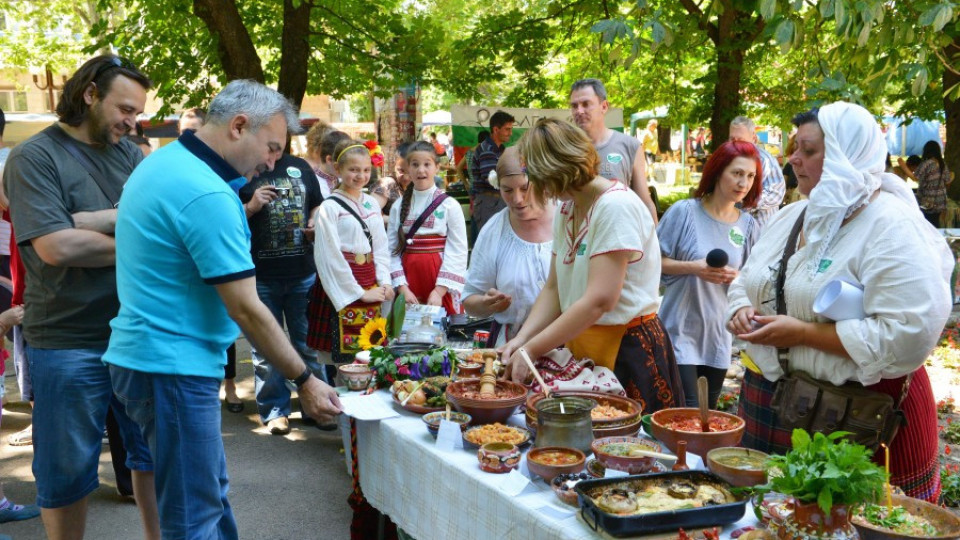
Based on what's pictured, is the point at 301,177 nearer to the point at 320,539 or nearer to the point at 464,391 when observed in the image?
the point at 320,539

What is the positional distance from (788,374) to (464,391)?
109cm

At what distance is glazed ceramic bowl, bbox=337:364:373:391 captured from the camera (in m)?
3.26

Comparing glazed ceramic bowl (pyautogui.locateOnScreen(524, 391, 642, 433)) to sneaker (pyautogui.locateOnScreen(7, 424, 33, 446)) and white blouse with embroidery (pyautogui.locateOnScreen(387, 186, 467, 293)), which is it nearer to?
white blouse with embroidery (pyautogui.locateOnScreen(387, 186, 467, 293))

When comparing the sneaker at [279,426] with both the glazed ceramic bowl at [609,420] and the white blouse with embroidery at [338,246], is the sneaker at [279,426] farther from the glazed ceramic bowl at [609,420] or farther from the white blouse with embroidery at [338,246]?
the glazed ceramic bowl at [609,420]

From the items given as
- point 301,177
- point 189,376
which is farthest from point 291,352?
point 301,177

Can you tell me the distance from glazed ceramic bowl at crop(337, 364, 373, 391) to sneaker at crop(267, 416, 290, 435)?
206 centimetres

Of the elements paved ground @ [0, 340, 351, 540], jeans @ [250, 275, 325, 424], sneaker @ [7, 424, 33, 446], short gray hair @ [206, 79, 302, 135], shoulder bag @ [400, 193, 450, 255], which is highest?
short gray hair @ [206, 79, 302, 135]

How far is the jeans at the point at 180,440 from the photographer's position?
2422 mm

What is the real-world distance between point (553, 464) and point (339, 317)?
9.35ft

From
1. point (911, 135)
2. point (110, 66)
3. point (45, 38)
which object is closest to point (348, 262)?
point (110, 66)

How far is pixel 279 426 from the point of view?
514cm

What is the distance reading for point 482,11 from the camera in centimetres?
2325

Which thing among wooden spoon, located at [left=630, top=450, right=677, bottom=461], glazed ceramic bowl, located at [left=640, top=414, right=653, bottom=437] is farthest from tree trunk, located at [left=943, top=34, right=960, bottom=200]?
wooden spoon, located at [left=630, top=450, right=677, bottom=461]

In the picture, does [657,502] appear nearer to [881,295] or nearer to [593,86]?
[881,295]
